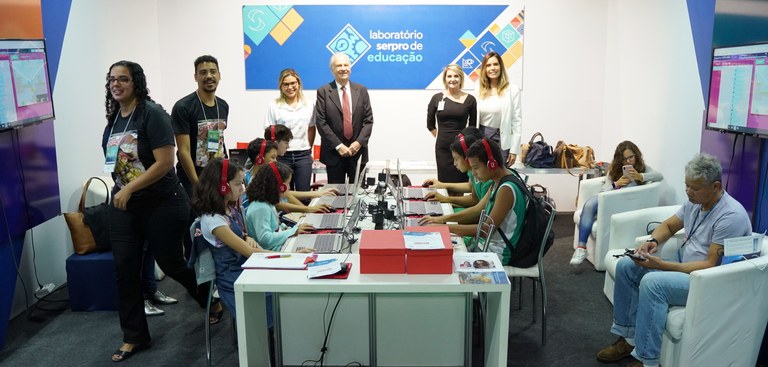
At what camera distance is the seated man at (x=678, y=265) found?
131 inches

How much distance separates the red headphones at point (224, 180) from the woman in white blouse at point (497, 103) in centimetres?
288

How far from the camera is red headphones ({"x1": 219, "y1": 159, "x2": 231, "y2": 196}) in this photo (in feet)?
11.2

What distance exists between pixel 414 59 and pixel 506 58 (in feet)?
3.22

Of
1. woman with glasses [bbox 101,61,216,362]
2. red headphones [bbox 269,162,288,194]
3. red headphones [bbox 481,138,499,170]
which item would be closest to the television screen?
woman with glasses [bbox 101,61,216,362]

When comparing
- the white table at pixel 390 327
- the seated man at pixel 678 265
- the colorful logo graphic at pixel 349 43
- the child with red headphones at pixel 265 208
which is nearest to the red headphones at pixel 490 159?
the white table at pixel 390 327

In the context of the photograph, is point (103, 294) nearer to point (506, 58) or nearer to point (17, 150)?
point (17, 150)

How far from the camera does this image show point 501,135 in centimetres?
582

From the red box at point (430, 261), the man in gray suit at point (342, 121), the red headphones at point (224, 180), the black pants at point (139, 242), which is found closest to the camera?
the red box at point (430, 261)

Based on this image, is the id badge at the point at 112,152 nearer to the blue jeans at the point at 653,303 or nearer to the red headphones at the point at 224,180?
the red headphones at the point at 224,180

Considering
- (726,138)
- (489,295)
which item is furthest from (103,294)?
(726,138)

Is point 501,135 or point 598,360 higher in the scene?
point 501,135

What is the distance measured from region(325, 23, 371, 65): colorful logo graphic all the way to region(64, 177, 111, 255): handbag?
3294 mm

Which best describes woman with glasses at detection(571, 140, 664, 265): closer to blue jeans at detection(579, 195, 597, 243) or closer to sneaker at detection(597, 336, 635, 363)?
blue jeans at detection(579, 195, 597, 243)

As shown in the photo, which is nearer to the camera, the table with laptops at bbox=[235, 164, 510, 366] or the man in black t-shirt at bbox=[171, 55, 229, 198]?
the table with laptops at bbox=[235, 164, 510, 366]
